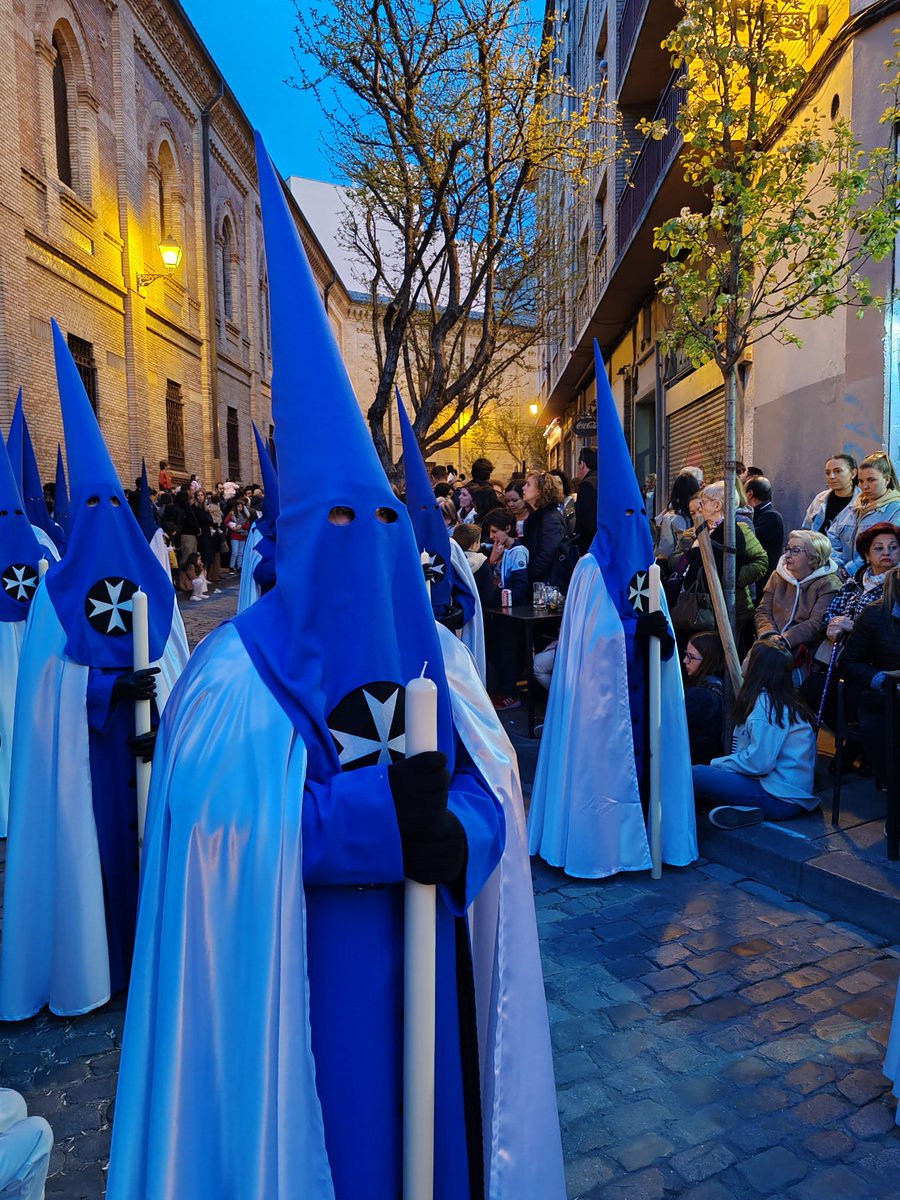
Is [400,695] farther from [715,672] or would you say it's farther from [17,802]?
[715,672]

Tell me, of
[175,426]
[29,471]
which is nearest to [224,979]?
[29,471]

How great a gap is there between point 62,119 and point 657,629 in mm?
18061

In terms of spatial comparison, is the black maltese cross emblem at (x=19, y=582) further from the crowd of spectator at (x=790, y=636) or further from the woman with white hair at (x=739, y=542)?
the woman with white hair at (x=739, y=542)

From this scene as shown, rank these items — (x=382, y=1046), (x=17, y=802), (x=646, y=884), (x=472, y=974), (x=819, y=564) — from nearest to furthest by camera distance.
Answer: (x=382, y=1046), (x=472, y=974), (x=17, y=802), (x=646, y=884), (x=819, y=564)

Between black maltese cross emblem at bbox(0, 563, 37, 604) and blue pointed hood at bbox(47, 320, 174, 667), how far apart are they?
2.29 metres

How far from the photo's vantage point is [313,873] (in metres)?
1.65

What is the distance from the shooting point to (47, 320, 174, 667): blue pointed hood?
340 centimetres

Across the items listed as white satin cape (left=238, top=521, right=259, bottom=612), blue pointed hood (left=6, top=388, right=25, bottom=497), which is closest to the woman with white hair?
white satin cape (left=238, top=521, right=259, bottom=612)

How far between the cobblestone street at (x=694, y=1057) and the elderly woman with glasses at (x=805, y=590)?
2.28 metres

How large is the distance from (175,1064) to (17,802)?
2.12 meters

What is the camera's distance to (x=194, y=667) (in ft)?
5.78

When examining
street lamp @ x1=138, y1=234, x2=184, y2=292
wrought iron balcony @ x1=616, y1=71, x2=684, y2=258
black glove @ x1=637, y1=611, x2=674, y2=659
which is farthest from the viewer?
street lamp @ x1=138, y1=234, x2=184, y2=292

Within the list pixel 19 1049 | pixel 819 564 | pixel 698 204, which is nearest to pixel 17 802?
pixel 19 1049

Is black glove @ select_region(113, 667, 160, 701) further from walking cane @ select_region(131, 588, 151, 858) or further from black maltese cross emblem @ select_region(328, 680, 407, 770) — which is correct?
black maltese cross emblem @ select_region(328, 680, 407, 770)
